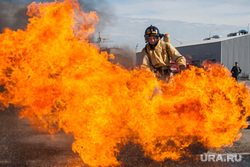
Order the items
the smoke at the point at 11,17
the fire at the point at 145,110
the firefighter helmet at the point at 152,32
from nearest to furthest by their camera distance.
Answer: the fire at the point at 145,110 → the firefighter helmet at the point at 152,32 → the smoke at the point at 11,17

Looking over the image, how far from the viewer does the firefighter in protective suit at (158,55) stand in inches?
212

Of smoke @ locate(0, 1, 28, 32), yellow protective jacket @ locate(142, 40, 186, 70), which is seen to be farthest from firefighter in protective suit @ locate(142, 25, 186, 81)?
smoke @ locate(0, 1, 28, 32)

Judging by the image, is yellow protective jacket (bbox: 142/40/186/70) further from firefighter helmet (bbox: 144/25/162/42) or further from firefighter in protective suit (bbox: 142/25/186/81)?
firefighter helmet (bbox: 144/25/162/42)

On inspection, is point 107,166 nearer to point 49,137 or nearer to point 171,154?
point 171,154

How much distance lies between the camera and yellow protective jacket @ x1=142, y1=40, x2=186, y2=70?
5422 millimetres

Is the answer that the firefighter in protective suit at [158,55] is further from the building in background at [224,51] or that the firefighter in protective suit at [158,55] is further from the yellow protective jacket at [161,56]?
the building in background at [224,51]

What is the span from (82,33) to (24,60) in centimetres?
170

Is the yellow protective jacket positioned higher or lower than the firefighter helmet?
lower

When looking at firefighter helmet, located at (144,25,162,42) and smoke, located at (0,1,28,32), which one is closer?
firefighter helmet, located at (144,25,162,42)

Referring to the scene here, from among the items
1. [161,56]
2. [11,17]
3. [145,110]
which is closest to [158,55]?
[161,56]

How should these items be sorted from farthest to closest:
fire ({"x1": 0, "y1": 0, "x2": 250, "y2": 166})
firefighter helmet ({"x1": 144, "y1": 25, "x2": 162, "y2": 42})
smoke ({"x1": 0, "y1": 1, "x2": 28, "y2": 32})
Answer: smoke ({"x1": 0, "y1": 1, "x2": 28, "y2": 32}), firefighter helmet ({"x1": 144, "y1": 25, "x2": 162, "y2": 42}), fire ({"x1": 0, "y1": 0, "x2": 250, "y2": 166})

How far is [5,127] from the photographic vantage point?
23.7 feet

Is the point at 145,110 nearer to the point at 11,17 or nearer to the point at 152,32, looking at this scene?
the point at 152,32

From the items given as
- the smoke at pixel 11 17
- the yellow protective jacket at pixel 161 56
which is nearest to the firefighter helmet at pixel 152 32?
the yellow protective jacket at pixel 161 56
